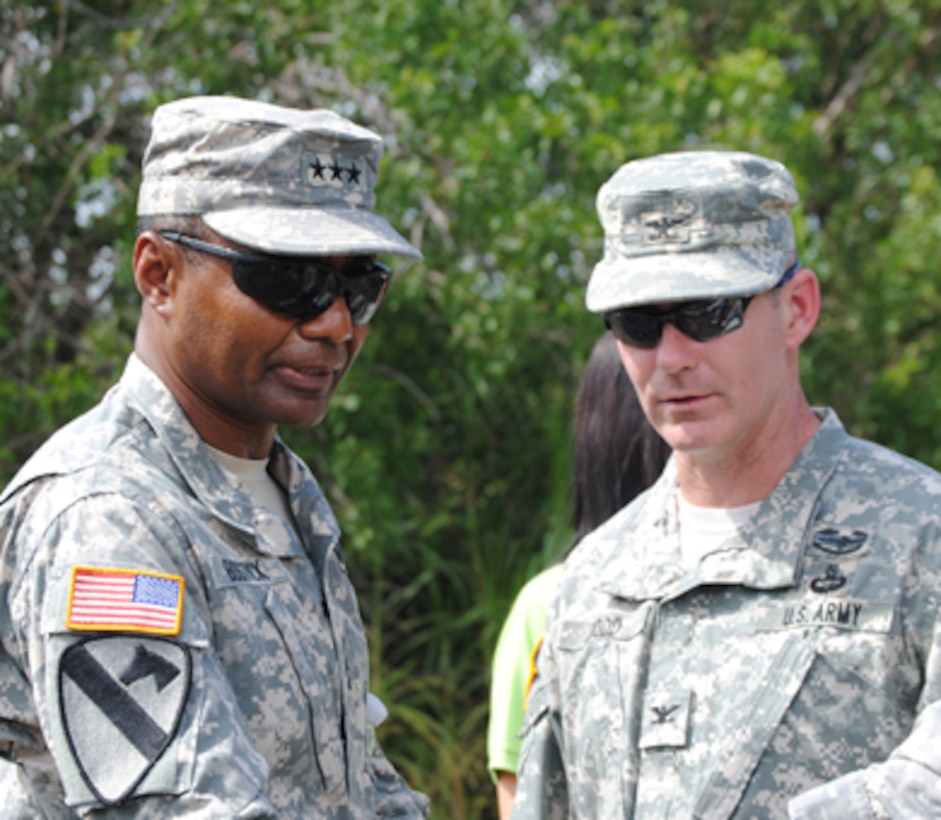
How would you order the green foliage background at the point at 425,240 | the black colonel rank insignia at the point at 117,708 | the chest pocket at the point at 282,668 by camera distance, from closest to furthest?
the black colonel rank insignia at the point at 117,708 < the chest pocket at the point at 282,668 < the green foliage background at the point at 425,240

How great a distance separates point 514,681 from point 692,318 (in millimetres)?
1097

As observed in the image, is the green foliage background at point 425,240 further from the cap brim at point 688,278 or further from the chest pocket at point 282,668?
the chest pocket at point 282,668

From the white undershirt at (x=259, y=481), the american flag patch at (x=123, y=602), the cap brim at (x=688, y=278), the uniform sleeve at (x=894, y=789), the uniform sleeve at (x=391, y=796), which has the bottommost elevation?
the uniform sleeve at (x=391, y=796)

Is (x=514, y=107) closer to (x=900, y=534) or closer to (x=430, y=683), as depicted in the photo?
(x=430, y=683)

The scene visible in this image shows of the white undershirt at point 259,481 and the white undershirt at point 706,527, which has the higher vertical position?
the white undershirt at point 259,481

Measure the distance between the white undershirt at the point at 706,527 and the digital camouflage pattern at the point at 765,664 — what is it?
0.03 metres

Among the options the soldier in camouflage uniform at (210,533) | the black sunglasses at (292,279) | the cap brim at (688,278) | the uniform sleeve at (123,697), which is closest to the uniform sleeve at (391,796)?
the soldier in camouflage uniform at (210,533)

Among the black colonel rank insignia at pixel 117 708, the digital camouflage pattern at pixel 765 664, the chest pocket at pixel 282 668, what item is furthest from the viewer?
the digital camouflage pattern at pixel 765 664

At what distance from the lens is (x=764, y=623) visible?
2344 mm

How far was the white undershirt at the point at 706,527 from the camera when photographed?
2.49 meters

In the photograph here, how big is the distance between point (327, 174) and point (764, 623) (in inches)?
44.3

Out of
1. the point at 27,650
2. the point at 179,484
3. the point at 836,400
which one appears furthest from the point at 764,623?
the point at 836,400

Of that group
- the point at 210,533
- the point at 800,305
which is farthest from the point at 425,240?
the point at 210,533

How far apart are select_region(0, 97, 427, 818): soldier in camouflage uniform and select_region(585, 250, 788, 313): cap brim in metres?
0.47
